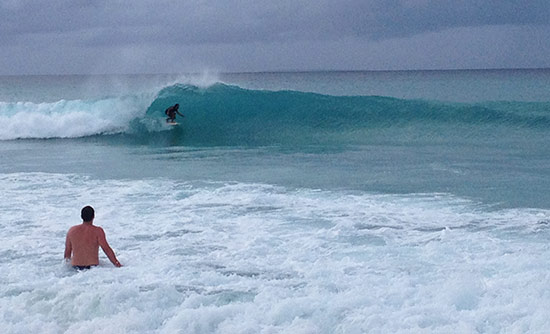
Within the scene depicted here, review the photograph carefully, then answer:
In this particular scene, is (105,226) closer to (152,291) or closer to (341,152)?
(152,291)

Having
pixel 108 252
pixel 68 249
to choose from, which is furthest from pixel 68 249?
pixel 108 252

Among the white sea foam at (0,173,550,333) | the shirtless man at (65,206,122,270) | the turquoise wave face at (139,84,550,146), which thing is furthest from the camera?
the turquoise wave face at (139,84,550,146)

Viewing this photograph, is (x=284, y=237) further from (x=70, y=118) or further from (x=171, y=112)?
(x=70, y=118)

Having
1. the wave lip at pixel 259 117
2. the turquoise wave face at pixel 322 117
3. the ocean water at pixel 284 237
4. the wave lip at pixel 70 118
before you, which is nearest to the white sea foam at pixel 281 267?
the ocean water at pixel 284 237

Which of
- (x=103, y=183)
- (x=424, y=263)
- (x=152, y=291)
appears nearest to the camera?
(x=152, y=291)

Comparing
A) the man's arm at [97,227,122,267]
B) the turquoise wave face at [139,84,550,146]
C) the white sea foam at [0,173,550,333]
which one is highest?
the turquoise wave face at [139,84,550,146]

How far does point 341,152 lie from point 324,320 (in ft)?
33.1

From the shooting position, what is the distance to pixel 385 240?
654 cm

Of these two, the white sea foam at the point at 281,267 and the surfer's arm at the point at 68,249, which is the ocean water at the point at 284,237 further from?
the surfer's arm at the point at 68,249

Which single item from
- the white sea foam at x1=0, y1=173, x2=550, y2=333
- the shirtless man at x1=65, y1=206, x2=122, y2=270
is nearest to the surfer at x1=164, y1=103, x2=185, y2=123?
the white sea foam at x1=0, y1=173, x2=550, y2=333

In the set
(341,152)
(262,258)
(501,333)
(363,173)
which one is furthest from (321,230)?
(341,152)

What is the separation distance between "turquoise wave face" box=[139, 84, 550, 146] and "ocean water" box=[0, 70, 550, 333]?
2.06 m

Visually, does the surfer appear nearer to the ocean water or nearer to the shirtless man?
the ocean water

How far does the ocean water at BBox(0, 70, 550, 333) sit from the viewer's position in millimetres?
4617
